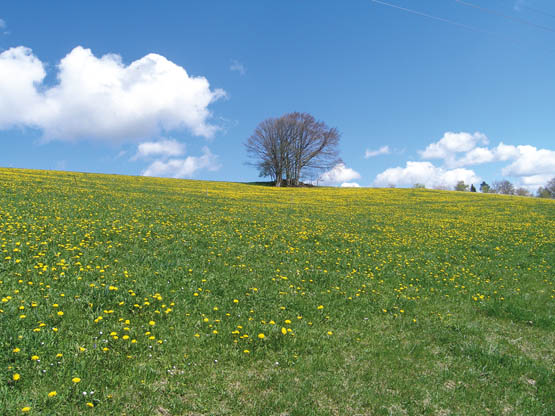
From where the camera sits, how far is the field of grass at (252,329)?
4102mm

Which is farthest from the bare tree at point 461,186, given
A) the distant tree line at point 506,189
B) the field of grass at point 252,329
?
the field of grass at point 252,329

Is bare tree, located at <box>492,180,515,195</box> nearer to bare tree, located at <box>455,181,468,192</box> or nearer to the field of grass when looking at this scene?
bare tree, located at <box>455,181,468,192</box>

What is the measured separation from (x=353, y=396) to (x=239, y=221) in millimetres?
13600

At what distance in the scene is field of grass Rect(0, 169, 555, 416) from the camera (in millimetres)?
4102

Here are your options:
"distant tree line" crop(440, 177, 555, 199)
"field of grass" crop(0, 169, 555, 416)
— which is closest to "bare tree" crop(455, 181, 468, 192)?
"distant tree line" crop(440, 177, 555, 199)

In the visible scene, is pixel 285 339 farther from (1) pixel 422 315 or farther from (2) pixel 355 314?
(1) pixel 422 315

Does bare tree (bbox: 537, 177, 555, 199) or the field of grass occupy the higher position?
bare tree (bbox: 537, 177, 555, 199)

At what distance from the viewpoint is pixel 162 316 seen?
5.83 meters

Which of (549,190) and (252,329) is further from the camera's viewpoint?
(549,190)

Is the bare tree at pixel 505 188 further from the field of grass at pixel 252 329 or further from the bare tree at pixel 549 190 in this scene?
the field of grass at pixel 252 329

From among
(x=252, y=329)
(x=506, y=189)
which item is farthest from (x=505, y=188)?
(x=252, y=329)

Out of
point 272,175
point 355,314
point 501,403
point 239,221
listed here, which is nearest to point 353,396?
point 501,403

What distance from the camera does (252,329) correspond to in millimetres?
5750

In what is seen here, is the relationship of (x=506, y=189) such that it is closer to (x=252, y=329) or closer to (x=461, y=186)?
(x=461, y=186)
